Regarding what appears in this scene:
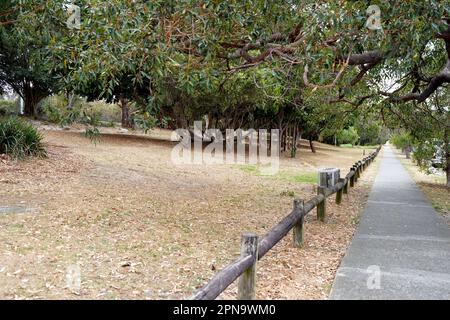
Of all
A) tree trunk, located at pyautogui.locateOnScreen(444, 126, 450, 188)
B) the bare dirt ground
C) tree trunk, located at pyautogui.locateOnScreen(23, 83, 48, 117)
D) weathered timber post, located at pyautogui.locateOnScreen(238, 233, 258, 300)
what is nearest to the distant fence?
weathered timber post, located at pyautogui.locateOnScreen(238, 233, 258, 300)

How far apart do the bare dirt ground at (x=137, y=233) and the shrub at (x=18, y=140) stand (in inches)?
17.1

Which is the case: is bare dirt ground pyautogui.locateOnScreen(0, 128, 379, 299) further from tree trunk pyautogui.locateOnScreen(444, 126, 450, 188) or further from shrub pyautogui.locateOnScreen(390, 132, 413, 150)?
shrub pyautogui.locateOnScreen(390, 132, 413, 150)

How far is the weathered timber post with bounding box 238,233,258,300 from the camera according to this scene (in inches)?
169

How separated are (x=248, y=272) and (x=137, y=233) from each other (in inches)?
129

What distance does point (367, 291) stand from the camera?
499 centimetres

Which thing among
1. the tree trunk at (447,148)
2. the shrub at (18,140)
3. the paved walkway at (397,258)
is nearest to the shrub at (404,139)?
the tree trunk at (447,148)

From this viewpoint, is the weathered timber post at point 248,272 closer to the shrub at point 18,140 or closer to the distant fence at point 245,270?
the distant fence at point 245,270

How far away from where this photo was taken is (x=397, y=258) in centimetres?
647

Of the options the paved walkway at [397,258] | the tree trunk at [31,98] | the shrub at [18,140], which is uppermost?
the tree trunk at [31,98]

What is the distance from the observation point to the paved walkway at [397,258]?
16.6 feet

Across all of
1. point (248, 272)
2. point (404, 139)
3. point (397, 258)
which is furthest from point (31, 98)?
point (248, 272)

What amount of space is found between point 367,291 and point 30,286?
145 inches

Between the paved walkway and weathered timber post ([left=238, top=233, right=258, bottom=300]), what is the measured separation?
1.08 m

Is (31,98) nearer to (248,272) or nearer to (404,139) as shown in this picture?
(404,139)
